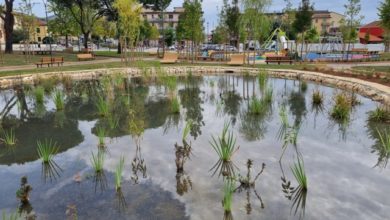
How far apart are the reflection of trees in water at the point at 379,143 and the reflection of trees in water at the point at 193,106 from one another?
12.4 feet

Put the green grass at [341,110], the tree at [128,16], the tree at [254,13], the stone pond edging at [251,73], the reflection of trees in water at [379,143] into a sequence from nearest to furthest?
the reflection of trees in water at [379,143]
the green grass at [341,110]
the stone pond edging at [251,73]
the tree at [128,16]
the tree at [254,13]

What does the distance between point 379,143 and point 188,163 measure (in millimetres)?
4162

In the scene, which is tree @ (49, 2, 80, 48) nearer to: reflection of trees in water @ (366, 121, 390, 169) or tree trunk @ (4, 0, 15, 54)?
tree trunk @ (4, 0, 15, 54)

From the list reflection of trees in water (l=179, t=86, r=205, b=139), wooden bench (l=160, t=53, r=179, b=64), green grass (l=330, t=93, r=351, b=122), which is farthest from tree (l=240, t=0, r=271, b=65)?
green grass (l=330, t=93, r=351, b=122)

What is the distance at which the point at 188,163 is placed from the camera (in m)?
6.42

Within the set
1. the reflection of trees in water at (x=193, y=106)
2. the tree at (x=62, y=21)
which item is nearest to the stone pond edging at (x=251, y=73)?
the reflection of trees in water at (x=193, y=106)

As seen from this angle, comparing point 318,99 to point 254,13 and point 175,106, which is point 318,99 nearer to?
point 175,106

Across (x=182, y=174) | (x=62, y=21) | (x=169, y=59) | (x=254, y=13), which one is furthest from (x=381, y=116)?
(x=62, y=21)

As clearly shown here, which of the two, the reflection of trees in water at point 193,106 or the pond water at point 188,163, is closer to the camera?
the pond water at point 188,163

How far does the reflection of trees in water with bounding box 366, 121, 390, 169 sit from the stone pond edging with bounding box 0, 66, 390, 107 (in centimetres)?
177

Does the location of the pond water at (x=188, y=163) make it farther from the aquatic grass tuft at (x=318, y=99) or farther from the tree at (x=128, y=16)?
the tree at (x=128, y=16)

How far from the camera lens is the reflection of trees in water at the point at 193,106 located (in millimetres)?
8680

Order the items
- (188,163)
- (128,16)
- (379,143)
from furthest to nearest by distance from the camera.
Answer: (128,16) < (379,143) < (188,163)

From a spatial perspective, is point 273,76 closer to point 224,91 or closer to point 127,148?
point 224,91
